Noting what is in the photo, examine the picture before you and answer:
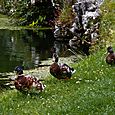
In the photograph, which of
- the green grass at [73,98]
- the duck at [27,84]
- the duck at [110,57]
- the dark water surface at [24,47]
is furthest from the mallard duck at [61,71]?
the dark water surface at [24,47]

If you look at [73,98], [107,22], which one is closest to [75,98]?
[73,98]

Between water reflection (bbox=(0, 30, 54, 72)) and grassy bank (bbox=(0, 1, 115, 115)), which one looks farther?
water reflection (bbox=(0, 30, 54, 72))

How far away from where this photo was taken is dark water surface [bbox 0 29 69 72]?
31.6 meters

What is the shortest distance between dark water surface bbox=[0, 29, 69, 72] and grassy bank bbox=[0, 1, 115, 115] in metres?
10.4

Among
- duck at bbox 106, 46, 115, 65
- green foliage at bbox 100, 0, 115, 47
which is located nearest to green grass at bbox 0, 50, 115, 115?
duck at bbox 106, 46, 115, 65

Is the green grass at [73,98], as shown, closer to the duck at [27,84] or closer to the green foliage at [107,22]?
the duck at [27,84]

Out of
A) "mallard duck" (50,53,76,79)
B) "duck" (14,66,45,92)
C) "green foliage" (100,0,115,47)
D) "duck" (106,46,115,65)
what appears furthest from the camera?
"green foliage" (100,0,115,47)

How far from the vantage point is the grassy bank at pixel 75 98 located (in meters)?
12.7

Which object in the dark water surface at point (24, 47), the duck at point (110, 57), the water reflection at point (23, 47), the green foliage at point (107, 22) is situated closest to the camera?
the duck at point (110, 57)

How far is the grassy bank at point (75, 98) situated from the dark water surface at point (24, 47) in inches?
410

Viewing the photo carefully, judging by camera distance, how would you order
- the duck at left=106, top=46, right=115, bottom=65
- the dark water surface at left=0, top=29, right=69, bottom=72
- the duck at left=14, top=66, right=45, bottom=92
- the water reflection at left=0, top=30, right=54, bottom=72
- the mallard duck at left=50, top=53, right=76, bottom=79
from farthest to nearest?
the water reflection at left=0, top=30, right=54, bottom=72
the dark water surface at left=0, top=29, right=69, bottom=72
the duck at left=106, top=46, right=115, bottom=65
the mallard duck at left=50, top=53, right=76, bottom=79
the duck at left=14, top=66, right=45, bottom=92

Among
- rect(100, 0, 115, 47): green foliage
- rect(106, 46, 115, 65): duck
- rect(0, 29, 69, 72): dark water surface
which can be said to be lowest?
rect(0, 29, 69, 72): dark water surface

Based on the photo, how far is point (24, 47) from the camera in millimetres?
39562

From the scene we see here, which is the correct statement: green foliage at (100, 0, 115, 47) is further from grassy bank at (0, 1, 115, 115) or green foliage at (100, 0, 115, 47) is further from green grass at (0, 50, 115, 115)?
green grass at (0, 50, 115, 115)
